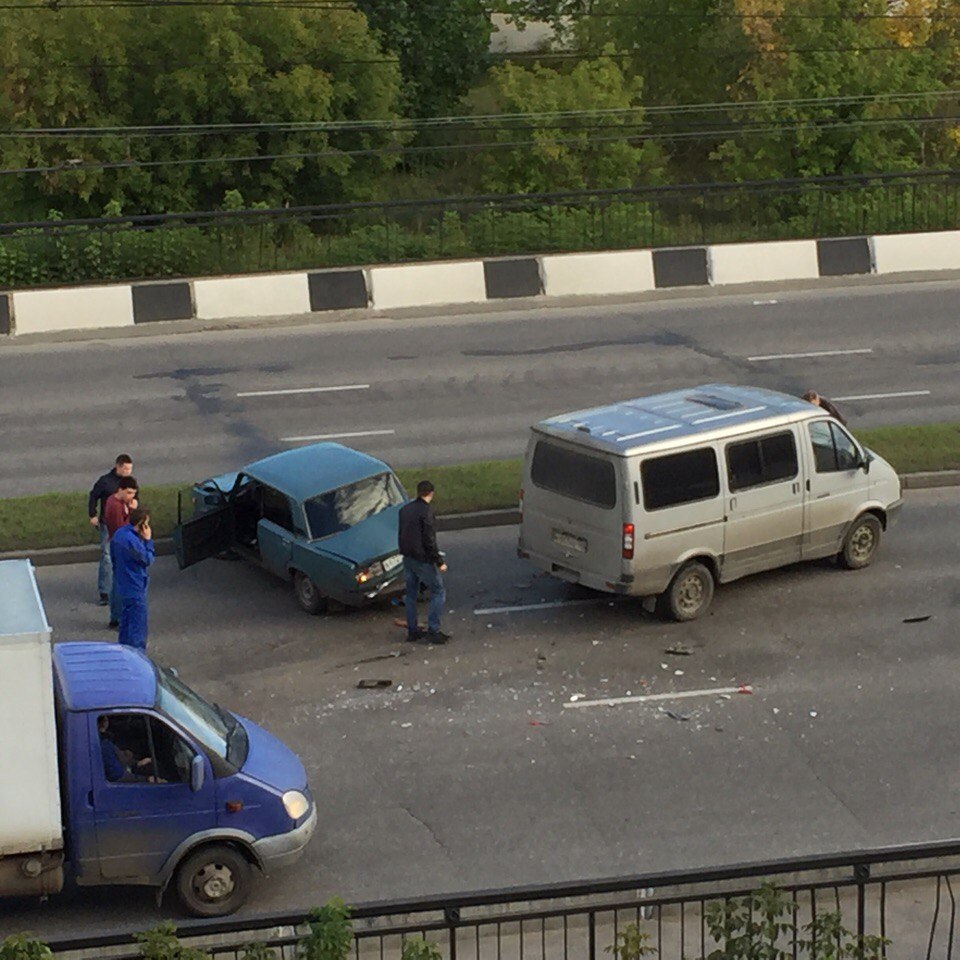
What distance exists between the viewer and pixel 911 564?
18250mm

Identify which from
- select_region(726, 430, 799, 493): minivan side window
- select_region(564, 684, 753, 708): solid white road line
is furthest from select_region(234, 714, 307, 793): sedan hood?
select_region(726, 430, 799, 493): minivan side window

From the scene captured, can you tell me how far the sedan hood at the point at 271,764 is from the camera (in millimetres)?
11797

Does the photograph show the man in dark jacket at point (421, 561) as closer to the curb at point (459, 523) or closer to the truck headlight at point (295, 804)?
the curb at point (459, 523)

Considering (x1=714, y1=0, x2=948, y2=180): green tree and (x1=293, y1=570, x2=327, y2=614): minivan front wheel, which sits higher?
(x1=714, y1=0, x2=948, y2=180): green tree

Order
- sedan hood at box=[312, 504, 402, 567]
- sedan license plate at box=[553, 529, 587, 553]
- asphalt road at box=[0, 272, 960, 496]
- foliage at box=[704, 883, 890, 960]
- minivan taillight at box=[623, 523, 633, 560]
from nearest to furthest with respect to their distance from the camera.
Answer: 1. foliage at box=[704, 883, 890, 960]
2. minivan taillight at box=[623, 523, 633, 560]
3. sedan license plate at box=[553, 529, 587, 553]
4. sedan hood at box=[312, 504, 402, 567]
5. asphalt road at box=[0, 272, 960, 496]

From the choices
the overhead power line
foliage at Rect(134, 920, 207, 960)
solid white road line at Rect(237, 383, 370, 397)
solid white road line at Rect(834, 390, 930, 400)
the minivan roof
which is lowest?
foliage at Rect(134, 920, 207, 960)

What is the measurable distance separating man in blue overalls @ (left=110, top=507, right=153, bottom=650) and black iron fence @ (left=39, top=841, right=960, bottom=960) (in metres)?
4.88

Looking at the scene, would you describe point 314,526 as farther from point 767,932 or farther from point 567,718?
point 767,932

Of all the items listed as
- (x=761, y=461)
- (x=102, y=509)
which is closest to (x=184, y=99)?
(x=102, y=509)

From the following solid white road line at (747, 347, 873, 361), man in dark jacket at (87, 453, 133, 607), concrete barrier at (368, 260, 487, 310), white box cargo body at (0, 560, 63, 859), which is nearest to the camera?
white box cargo body at (0, 560, 63, 859)

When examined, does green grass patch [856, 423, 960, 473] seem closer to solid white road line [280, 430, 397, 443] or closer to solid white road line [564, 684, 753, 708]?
solid white road line [280, 430, 397, 443]

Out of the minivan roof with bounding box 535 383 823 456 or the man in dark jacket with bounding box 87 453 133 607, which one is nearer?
the minivan roof with bounding box 535 383 823 456

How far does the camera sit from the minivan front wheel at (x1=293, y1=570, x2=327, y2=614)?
17.0 metres

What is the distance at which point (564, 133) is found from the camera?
1700 inches
